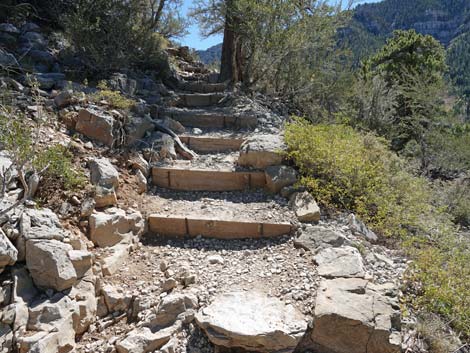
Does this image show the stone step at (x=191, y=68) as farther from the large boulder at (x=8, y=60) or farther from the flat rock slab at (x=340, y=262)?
the flat rock slab at (x=340, y=262)

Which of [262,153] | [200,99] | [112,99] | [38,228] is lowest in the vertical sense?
[38,228]

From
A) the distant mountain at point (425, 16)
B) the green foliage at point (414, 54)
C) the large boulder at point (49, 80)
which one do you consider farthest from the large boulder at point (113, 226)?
the distant mountain at point (425, 16)

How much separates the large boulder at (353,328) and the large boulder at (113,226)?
1810 mm

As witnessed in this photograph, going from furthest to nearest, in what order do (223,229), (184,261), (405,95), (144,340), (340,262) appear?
1. (405,95)
2. (223,229)
3. (184,261)
4. (340,262)
5. (144,340)

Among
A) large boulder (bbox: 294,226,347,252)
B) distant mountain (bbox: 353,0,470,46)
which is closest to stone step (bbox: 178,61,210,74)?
large boulder (bbox: 294,226,347,252)

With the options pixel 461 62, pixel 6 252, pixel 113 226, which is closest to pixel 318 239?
pixel 113 226

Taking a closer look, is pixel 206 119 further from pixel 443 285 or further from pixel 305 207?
pixel 443 285

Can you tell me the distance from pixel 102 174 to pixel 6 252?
1.18 m

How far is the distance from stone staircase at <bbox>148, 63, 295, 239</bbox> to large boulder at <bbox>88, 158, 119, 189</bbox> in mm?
519

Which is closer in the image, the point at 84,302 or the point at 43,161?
the point at 84,302

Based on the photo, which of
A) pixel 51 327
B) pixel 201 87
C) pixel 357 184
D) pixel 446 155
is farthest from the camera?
pixel 446 155

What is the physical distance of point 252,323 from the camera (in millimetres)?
1988

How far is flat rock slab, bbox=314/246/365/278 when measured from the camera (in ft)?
7.99

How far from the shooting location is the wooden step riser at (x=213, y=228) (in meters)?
3.10
